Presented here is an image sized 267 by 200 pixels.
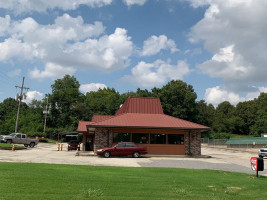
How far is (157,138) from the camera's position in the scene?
29.5 m

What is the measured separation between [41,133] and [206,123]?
51.2m

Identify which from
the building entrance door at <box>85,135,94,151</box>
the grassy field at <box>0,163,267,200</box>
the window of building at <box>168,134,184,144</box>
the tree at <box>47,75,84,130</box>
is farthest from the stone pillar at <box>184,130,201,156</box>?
the tree at <box>47,75,84,130</box>

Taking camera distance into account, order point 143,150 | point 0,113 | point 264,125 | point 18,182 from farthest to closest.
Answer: point 0,113, point 264,125, point 143,150, point 18,182

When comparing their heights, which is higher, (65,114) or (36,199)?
(65,114)

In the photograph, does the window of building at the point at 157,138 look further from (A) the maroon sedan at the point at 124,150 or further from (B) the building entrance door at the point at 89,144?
(B) the building entrance door at the point at 89,144

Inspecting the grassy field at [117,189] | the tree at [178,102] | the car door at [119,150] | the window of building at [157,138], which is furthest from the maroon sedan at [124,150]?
the tree at [178,102]

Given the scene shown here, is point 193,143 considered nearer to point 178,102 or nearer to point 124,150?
point 124,150

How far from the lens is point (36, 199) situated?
6.68 m

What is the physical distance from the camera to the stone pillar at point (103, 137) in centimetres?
2847

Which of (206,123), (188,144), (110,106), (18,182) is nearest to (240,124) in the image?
(206,123)

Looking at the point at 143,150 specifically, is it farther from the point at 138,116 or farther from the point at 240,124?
the point at 240,124

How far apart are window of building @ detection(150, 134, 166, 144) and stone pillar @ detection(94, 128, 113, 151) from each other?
424 centimetres

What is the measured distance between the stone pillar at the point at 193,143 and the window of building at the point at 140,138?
4.21m

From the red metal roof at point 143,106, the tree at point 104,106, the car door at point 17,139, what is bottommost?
the car door at point 17,139
